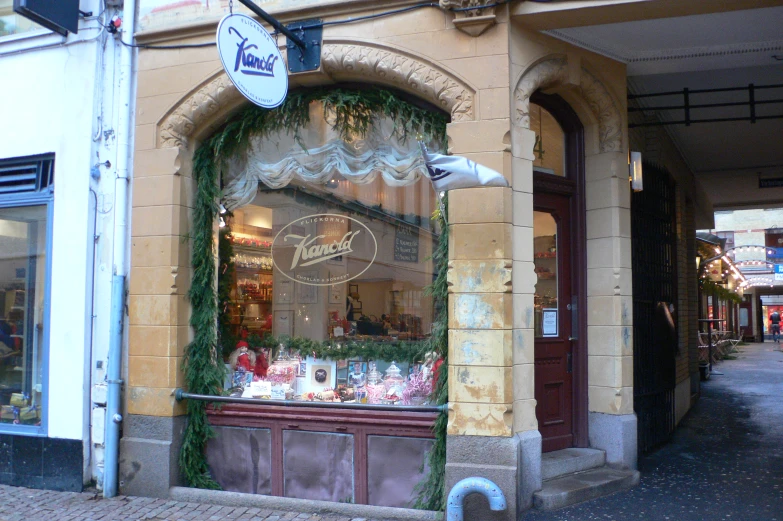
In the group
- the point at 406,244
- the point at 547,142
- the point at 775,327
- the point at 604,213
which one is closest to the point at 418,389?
the point at 406,244

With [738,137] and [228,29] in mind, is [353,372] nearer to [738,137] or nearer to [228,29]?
[228,29]

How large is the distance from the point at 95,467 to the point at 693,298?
10.1 meters

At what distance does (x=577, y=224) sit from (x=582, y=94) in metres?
1.31

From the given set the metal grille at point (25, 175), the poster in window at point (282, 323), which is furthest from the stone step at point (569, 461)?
the metal grille at point (25, 175)

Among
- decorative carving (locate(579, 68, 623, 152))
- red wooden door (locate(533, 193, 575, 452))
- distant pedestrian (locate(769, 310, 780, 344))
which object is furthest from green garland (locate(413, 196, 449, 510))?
distant pedestrian (locate(769, 310, 780, 344))

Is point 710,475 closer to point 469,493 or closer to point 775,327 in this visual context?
point 469,493

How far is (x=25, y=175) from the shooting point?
304 inches

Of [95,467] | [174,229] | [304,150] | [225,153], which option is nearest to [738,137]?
[304,150]

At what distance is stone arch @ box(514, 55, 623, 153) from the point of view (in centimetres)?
624

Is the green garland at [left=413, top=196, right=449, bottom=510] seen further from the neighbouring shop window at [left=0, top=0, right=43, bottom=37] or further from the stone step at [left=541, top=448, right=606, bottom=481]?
the neighbouring shop window at [left=0, top=0, right=43, bottom=37]

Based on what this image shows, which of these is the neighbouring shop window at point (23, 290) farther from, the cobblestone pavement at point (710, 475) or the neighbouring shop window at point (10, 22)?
the cobblestone pavement at point (710, 475)

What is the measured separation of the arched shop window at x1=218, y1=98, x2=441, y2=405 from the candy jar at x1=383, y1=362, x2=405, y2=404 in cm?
1

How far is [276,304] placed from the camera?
24.0 ft

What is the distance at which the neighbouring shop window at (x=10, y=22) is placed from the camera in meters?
8.00
